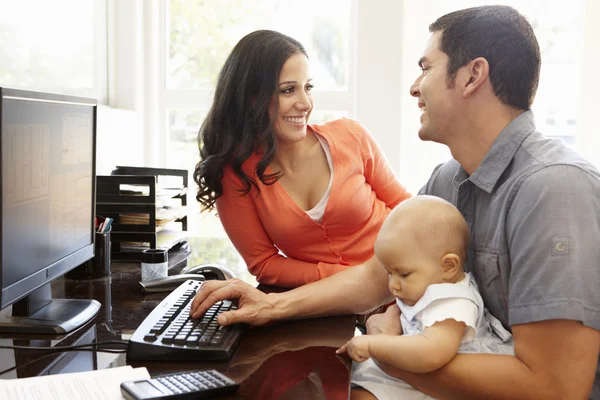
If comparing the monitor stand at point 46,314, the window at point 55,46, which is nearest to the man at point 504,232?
the monitor stand at point 46,314

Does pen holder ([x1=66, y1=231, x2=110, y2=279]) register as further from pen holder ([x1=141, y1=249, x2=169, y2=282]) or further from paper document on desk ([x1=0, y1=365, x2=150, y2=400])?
paper document on desk ([x1=0, y1=365, x2=150, y2=400])

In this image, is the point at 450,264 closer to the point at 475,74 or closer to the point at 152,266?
the point at 475,74

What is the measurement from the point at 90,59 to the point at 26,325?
2.03 meters

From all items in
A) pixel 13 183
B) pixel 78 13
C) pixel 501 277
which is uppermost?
pixel 78 13

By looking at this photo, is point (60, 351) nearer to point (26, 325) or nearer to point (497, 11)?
point (26, 325)

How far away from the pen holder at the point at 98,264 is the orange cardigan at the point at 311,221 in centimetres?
37

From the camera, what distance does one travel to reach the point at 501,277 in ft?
4.44

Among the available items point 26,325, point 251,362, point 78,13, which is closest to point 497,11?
point 251,362

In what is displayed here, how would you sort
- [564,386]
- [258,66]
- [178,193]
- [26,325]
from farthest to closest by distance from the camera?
[178,193] < [258,66] < [26,325] < [564,386]

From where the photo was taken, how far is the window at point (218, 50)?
3.57 meters

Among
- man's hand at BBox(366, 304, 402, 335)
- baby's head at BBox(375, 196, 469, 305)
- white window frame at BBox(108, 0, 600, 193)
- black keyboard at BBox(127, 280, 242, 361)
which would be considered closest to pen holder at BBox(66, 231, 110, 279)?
black keyboard at BBox(127, 280, 242, 361)

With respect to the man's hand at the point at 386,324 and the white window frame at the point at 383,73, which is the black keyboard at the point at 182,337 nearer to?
the man's hand at the point at 386,324

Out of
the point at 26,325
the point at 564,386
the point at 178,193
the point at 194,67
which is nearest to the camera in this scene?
the point at 564,386

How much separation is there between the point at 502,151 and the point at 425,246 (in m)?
0.26
